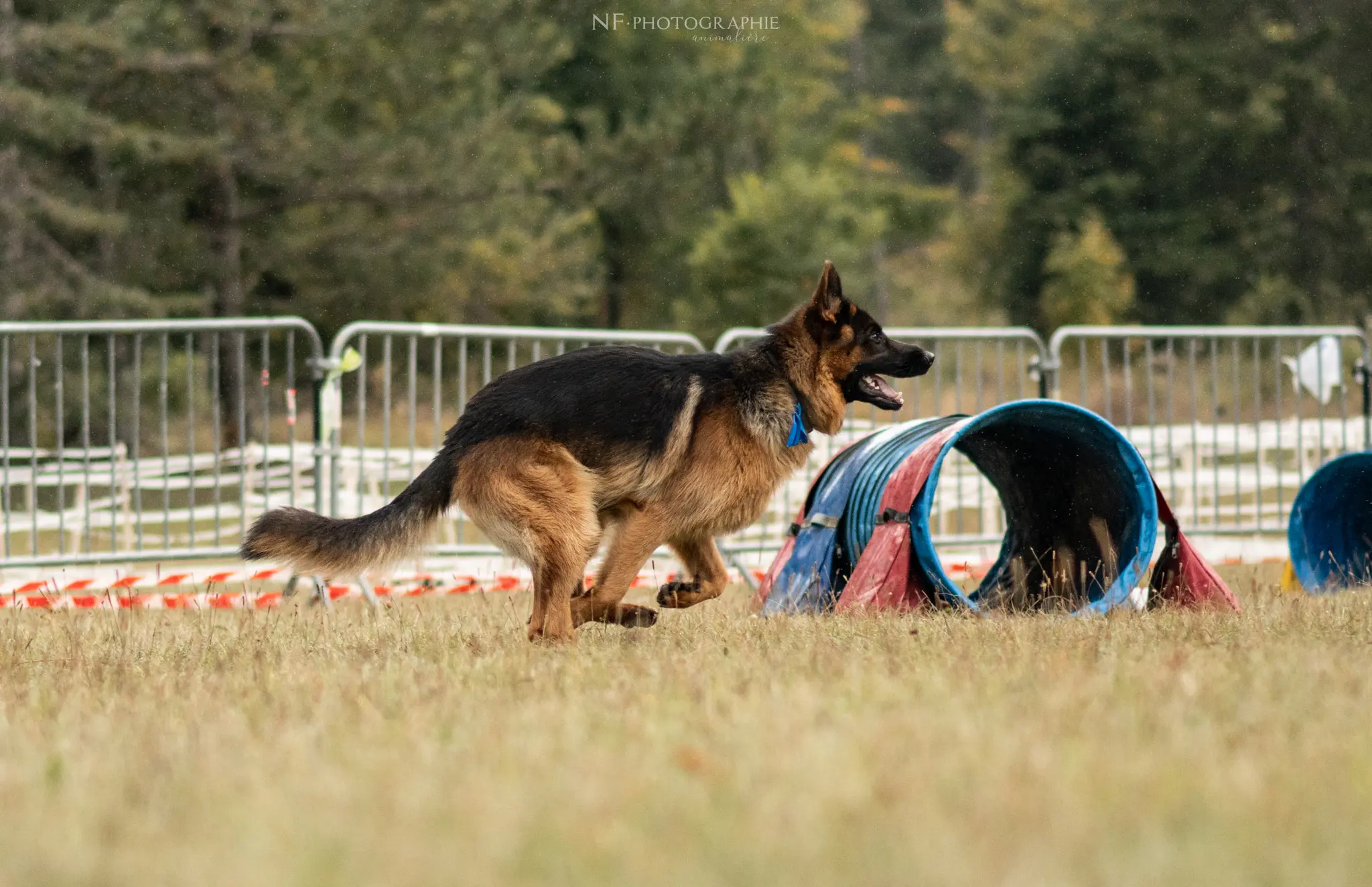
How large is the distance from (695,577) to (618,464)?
0.78m

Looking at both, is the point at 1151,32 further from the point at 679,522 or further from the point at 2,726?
the point at 2,726

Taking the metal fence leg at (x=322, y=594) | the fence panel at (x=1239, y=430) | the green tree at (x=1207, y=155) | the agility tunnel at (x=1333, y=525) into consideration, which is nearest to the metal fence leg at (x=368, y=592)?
the metal fence leg at (x=322, y=594)

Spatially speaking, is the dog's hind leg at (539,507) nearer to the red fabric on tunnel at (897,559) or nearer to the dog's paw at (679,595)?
the dog's paw at (679,595)

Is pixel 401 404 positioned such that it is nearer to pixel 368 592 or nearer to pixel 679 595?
pixel 368 592

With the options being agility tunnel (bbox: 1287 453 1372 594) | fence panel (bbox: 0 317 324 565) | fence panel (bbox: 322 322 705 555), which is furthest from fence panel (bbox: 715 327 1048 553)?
fence panel (bbox: 0 317 324 565)

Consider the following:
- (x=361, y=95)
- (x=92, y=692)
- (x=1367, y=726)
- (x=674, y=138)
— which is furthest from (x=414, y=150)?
(x=1367, y=726)

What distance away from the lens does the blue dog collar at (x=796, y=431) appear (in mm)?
6297

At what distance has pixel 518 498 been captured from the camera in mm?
5777

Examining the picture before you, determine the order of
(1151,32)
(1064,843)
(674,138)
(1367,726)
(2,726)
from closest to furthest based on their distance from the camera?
(1064,843) → (1367,726) → (2,726) → (674,138) → (1151,32)

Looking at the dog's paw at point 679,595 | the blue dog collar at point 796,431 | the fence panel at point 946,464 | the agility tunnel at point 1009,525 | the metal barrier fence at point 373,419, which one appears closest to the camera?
the blue dog collar at point 796,431

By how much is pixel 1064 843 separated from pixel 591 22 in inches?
1273

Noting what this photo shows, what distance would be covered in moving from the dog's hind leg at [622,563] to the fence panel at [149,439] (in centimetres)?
352

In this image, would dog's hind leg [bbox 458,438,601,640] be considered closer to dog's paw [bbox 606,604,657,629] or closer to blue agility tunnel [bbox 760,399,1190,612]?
dog's paw [bbox 606,604,657,629]

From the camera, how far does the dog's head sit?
21.2 feet
